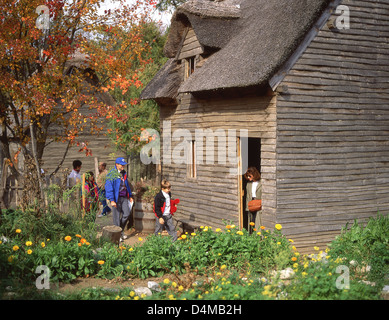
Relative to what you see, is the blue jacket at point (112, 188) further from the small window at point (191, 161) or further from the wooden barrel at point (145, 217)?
the small window at point (191, 161)

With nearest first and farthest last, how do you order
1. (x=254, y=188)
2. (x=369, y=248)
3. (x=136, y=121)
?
(x=369, y=248)
(x=254, y=188)
(x=136, y=121)

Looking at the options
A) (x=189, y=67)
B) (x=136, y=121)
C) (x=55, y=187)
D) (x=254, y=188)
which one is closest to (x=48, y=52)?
(x=55, y=187)

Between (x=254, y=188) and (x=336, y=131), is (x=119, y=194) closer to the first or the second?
(x=254, y=188)

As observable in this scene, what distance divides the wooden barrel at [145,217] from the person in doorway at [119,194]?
1250 millimetres

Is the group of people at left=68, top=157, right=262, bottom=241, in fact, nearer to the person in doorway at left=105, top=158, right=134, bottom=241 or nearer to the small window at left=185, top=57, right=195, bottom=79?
the person in doorway at left=105, top=158, right=134, bottom=241

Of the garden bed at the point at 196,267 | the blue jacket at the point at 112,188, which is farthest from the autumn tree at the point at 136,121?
the garden bed at the point at 196,267

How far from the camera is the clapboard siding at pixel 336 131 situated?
9273 millimetres

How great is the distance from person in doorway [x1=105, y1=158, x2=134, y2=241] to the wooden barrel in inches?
49.2

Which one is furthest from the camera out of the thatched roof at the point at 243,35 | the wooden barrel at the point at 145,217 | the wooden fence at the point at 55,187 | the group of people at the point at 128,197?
the wooden barrel at the point at 145,217

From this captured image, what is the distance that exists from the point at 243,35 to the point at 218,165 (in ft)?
10.9

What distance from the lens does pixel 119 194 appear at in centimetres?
1138

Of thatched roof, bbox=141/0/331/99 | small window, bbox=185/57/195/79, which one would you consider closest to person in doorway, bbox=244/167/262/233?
thatched roof, bbox=141/0/331/99
